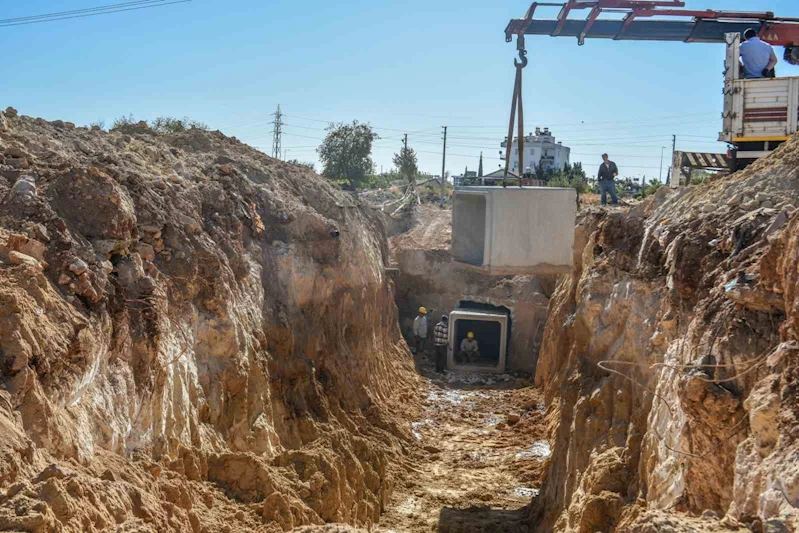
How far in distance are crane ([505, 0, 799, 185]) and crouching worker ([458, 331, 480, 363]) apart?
11.2 metres

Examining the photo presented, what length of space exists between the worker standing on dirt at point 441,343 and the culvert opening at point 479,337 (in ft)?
0.61

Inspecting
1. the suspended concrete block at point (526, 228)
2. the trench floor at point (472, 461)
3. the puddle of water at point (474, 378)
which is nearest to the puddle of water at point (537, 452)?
the trench floor at point (472, 461)

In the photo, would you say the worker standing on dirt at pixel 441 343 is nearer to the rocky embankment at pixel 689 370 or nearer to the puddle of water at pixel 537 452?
the puddle of water at pixel 537 452

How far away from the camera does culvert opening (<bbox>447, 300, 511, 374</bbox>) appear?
906 inches

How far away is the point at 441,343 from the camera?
22719 mm

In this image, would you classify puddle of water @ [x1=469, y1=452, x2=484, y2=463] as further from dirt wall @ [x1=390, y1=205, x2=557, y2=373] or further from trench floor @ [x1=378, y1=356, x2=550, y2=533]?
dirt wall @ [x1=390, y1=205, x2=557, y2=373]

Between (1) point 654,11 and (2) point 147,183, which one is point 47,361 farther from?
(1) point 654,11

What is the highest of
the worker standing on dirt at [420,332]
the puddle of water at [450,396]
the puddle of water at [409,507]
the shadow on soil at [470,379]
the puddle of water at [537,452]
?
the worker standing on dirt at [420,332]

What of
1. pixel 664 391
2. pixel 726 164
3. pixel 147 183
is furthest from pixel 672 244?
pixel 147 183

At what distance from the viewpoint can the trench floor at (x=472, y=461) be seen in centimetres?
1258

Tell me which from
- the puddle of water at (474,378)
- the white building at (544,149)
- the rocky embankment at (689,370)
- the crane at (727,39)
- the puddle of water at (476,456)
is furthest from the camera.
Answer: the white building at (544,149)

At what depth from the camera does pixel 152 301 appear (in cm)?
920

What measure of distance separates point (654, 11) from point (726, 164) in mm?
2708

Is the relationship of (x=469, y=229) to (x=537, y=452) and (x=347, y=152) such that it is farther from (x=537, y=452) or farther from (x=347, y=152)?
(x=347, y=152)
